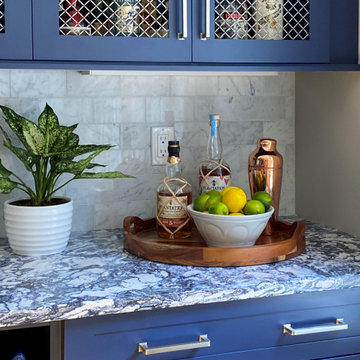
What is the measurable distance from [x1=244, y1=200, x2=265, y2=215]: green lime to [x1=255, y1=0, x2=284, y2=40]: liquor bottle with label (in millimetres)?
513

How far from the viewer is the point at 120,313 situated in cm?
161

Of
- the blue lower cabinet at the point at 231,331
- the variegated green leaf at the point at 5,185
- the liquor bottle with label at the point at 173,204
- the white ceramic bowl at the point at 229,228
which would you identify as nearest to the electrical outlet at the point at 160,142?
the liquor bottle with label at the point at 173,204

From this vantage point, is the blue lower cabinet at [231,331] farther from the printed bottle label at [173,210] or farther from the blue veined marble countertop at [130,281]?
the printed bottle label at [173,210]

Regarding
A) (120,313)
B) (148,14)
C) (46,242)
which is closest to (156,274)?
(120,313)

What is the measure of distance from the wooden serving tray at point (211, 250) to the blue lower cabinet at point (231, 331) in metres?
0.17

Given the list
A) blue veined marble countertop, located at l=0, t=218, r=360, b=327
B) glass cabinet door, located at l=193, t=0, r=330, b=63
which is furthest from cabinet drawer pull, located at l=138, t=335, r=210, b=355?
glass cabinet door, located at l=193, t=0, r=330, b=63

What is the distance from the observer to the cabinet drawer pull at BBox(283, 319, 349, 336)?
5.64 feet

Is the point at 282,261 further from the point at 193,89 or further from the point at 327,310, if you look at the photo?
the point at 193,89

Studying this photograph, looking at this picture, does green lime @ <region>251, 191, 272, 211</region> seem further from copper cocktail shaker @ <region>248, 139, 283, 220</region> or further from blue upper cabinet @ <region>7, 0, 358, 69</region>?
blue upper cabinet @ <region>7, 0, 358, 69</region>

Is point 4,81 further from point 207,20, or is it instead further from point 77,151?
point 207,20

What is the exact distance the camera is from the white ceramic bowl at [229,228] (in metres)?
1.85

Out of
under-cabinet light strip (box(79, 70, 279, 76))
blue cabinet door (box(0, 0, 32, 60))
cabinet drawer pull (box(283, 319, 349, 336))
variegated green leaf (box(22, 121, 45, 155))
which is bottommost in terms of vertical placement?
cabinet drawer pull (box(283, 319, 349, 336))

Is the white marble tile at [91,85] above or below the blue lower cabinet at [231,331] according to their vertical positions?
above

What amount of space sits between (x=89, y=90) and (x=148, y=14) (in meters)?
0.41
